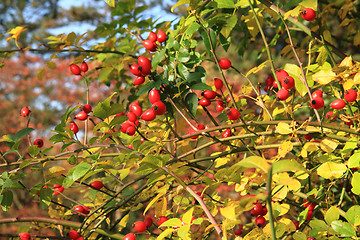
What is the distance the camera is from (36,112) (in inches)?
334

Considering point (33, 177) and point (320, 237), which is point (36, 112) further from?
point (320, 237)

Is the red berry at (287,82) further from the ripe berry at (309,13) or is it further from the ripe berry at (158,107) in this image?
the ripe berry at (158,107)

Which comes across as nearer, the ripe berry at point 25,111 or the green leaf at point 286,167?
the green leaf at point 286,167

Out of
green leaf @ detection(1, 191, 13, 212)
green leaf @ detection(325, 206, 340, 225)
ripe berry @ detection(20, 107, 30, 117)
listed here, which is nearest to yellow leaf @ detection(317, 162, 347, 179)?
green leaf @ detection(325, 206, 340, 225)

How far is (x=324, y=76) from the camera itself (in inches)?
40.5

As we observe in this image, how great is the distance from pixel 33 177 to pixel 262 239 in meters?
6.77

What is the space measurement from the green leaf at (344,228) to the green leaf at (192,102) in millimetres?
517

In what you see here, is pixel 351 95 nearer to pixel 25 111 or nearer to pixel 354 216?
pixel 354 216

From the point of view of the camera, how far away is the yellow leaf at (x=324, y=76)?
1020mm

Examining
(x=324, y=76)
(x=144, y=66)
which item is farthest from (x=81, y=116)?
(x=324, y=76)

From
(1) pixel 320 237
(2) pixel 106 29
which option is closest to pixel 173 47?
(1) pixel 320 237

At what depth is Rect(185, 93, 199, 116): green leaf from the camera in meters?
1.10

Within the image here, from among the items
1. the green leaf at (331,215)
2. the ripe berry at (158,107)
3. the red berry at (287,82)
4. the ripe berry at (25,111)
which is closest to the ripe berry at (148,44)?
the ripe berry at (158,107)

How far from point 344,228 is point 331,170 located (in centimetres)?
17
